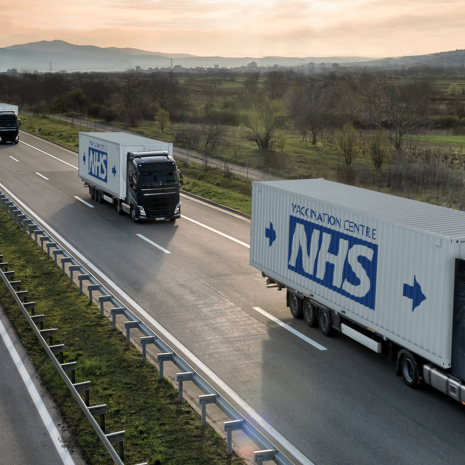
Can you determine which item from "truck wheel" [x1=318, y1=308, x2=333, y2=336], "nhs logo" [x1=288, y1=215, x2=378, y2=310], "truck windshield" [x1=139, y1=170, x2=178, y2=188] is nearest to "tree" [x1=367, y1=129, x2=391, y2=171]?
"truck windshield" [x1=139, y1=170, x2=178, y2=188]

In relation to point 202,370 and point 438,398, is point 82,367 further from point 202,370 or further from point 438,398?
point 438,398

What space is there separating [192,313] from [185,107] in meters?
87.1

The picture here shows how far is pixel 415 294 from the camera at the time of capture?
11.3 metres

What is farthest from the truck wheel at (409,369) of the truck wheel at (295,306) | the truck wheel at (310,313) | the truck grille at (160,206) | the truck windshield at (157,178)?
the truck windshield at (157,178)

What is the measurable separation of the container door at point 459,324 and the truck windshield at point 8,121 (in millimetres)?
49638

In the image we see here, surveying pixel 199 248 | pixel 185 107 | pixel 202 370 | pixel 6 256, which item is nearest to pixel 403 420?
pixel 202 370

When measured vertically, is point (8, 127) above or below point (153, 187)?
above

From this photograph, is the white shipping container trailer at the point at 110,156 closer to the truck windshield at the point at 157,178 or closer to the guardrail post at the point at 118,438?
the truck windshield at the point at 157,178

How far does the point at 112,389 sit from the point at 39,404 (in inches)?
50.1

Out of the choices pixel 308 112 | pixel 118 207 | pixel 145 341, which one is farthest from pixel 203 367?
pixel 308 112

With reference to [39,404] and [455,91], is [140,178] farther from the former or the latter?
[455,91]

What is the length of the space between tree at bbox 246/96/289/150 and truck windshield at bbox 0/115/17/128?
66.4 ft

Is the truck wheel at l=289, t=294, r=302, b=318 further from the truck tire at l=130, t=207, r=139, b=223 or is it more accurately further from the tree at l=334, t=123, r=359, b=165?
the tree at l=334, t=123, r=359, b=165

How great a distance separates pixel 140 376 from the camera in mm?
12266
